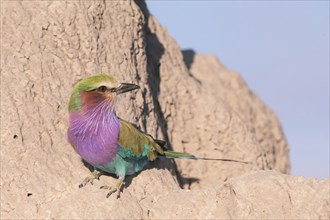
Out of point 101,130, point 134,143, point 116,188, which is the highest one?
point 101,130

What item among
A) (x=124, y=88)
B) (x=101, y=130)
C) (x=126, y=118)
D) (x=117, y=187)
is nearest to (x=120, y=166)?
(x=117, y=187)

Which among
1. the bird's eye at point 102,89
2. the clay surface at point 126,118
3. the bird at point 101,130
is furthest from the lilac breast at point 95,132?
the clay surface at point 126,118

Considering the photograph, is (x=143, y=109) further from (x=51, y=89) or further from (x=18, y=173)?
(x=18, y=173)

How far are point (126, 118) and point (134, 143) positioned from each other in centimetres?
71

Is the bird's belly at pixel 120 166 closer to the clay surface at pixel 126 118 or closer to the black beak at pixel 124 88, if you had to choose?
the clay surface at pixel 126 118

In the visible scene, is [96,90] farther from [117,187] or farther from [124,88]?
[117,187]

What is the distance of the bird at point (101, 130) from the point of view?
18.9 ft

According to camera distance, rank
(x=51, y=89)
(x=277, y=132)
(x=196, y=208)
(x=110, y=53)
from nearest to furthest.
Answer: (x=196, y=208) → (x=51, y=89) → (x=110, y=53) → (x=277, y=132)

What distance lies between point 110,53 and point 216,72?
4.01 metres

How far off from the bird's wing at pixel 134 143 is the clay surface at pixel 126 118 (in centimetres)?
22

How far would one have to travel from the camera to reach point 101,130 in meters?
5.82

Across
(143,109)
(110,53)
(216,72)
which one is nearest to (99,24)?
(110,53)

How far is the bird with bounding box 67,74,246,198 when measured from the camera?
5750 mm

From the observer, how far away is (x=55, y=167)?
5973 millimetres
